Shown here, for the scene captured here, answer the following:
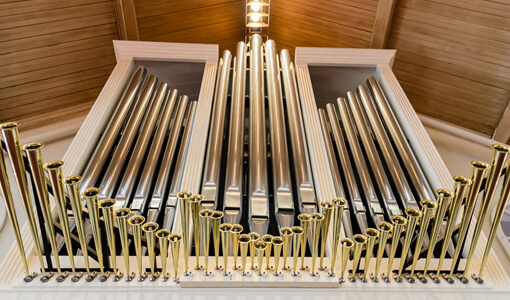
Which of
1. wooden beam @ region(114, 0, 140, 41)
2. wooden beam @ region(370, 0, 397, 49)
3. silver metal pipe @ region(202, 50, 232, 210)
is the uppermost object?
wooden beam @ region(370, 0, 397, 49)

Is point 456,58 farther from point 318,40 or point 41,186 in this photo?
point 41,186

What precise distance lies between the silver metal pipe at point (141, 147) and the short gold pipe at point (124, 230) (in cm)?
64

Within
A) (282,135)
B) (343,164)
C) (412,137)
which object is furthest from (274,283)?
(412,137)

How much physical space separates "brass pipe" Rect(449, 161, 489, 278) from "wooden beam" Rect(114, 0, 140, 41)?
425 cm

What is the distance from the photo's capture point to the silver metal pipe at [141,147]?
279cm

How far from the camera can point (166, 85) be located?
426 cm

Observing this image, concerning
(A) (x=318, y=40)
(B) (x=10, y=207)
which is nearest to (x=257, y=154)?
(B) (x=10, y=207)

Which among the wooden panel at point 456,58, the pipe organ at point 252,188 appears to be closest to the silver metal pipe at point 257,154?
the pipe organ at point 252,188

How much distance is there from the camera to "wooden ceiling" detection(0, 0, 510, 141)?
15.7 ft

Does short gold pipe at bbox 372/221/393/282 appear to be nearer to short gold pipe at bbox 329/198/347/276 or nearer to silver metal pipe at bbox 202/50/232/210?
short gold pipe at bbox 329/198/347/276

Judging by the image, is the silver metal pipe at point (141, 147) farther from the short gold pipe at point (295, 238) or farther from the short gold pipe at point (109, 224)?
the short gold pipe at point (295, 238)

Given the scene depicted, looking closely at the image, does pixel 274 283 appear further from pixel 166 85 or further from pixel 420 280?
pixel 166 85

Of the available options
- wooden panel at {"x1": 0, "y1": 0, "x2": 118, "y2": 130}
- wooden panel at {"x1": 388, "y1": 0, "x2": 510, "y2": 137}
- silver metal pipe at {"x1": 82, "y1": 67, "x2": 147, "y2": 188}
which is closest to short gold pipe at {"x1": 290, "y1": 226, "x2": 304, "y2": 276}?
silver metal pipe at {"x1": 82, "y1": 67, "x2": 147, "y2": 188}

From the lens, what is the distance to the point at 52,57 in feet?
16.7
